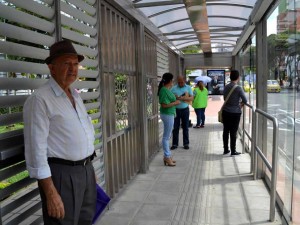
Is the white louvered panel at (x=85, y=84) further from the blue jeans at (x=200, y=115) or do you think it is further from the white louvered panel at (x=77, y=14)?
the blue jeans at (x=200, y=115)

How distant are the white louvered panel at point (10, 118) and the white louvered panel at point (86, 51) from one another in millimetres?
1050

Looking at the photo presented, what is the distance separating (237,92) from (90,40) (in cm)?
346

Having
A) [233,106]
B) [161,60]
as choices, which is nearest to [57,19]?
[233,106]

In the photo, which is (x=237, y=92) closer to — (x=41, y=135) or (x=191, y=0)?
(x=191, y=0)

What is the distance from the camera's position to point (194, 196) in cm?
414

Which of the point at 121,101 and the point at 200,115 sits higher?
the point at 121,101

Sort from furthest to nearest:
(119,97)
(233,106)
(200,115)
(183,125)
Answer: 1. (200,115)
2. (183,125)
3. (233,106)
4. (119,97)

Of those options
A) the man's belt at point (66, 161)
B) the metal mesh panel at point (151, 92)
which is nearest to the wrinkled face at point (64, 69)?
the man's belt at point (66, 161)

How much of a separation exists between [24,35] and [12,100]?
1.41 feet

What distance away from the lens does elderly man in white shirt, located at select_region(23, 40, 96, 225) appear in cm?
181

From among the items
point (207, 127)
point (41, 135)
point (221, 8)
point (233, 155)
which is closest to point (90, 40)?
point (41, 135)

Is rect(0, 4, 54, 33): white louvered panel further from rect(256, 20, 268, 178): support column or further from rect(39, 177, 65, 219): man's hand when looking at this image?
rect(256, 20, 268, 178): support column

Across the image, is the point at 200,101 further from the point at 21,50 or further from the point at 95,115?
the point at 21,50

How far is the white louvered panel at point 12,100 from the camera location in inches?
75.6
